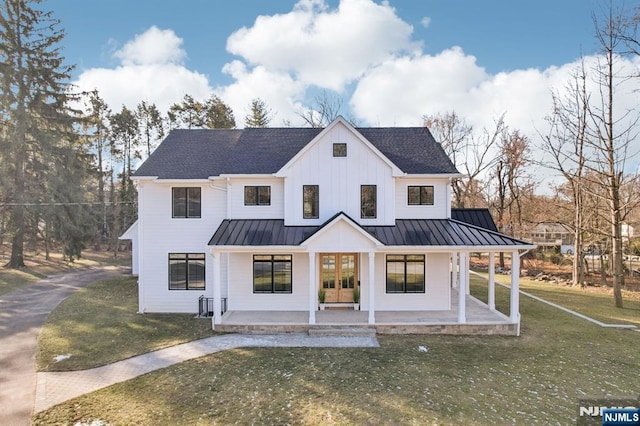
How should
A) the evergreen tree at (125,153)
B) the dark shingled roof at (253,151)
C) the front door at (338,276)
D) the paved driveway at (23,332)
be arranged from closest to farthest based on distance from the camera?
the paved driveway at (23,332)
the front door at (338,276)
the dark shingled roof at (253,151)
the evergreen tree at (125,153)

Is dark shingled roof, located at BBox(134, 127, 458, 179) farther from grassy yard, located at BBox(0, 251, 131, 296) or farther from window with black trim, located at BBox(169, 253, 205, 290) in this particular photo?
grassy yard, located at BBox(0, 251, 131, 296)


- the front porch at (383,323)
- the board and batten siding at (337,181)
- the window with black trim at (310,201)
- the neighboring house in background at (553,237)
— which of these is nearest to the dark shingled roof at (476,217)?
the board and batten siding at (337,181)

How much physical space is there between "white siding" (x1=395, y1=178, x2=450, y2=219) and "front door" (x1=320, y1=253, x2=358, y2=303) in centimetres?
278

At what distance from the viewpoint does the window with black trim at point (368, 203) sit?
12922mm

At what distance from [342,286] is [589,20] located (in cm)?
1680

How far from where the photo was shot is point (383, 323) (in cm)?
1116

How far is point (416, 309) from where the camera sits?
41.8 feet

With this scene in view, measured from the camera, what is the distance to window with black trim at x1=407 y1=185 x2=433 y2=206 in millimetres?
13375

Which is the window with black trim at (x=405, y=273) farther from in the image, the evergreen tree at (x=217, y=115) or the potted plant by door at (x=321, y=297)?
the evergreen tree at (x=217, y=115)

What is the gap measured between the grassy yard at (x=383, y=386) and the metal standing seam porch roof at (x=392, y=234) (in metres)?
3.30

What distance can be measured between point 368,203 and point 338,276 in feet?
10.5

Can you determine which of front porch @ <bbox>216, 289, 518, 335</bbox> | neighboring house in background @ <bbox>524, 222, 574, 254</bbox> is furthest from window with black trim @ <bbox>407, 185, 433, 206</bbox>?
neighboring house in background @ <bbox>524, 222, 574, 254</bbox>

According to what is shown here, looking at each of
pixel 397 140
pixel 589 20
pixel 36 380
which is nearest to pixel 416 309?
pixel 397 140

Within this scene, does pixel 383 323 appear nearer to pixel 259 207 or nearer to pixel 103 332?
pixel 259 207
